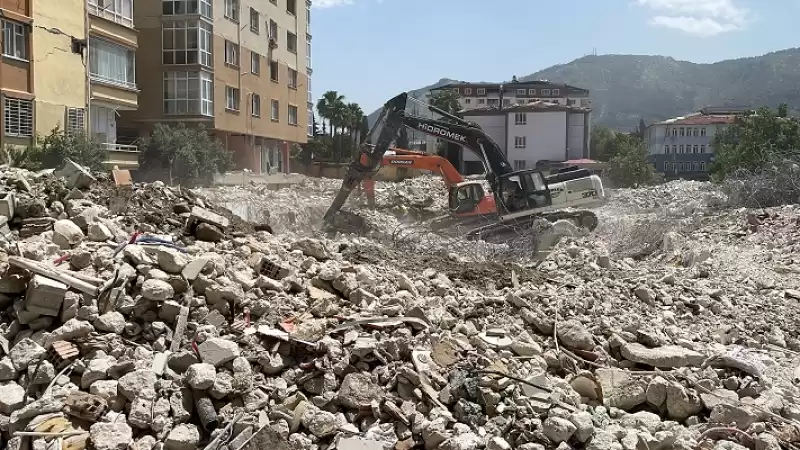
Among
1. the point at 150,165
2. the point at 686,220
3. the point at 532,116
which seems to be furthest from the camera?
the point at 532,116

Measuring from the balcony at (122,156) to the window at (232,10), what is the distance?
7690 millimetres

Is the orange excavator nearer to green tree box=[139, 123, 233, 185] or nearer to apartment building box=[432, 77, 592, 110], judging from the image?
green tree box=[139, 123, 233, 185]

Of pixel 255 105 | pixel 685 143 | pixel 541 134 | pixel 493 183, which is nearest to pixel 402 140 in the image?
pixel 493 183

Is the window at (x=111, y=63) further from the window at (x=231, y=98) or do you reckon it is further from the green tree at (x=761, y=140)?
the green tree at (x=761, y=140)

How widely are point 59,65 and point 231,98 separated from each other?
9441 millimetres

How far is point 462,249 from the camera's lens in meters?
11.9

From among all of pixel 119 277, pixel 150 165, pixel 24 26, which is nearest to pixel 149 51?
pixel 150 165

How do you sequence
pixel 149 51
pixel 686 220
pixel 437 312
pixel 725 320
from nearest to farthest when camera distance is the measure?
pixel 437 312 → pixel 725 320 → pixel 686 220 → pixel 149 51

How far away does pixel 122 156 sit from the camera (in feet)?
72.7

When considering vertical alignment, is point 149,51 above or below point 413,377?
above

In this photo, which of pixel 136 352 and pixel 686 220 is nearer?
pixel 136 352

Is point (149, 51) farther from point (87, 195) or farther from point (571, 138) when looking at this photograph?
point (571, 138)

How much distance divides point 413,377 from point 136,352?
1.95 metres

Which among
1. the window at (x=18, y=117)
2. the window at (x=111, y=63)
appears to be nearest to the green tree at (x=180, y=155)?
the window at (x=111, y=63)
